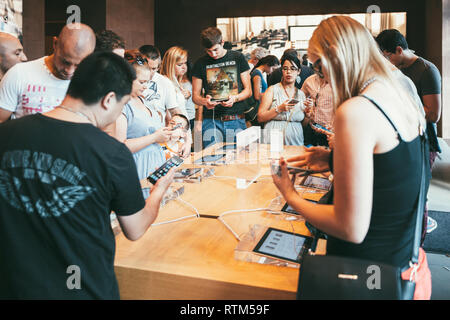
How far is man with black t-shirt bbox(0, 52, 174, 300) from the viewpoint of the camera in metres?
0.96

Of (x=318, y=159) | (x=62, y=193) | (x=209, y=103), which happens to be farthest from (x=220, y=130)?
(x=62, y=193)

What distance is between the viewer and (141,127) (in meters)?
2.32

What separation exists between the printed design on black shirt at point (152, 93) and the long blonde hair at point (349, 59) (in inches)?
79.0

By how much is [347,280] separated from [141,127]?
1722mm

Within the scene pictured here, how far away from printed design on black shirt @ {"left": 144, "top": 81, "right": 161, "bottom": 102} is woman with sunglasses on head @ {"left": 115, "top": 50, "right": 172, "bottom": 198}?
428 mm

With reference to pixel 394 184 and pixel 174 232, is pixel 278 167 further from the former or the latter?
pixel 174 232

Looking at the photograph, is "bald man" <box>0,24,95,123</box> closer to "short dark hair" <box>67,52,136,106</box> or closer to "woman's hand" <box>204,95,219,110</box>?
"short dark hair" <box>67,52,136,106</box>

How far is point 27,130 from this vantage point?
976 mm

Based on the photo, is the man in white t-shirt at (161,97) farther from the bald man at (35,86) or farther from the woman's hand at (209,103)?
the bald man at (35,86)

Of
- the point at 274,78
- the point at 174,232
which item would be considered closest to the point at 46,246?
the point at 174,232

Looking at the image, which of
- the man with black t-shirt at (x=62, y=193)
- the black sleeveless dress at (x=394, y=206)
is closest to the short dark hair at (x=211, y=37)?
the man with black t-shirt at (x=62, y=193)

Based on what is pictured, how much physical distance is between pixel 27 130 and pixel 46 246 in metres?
0.32

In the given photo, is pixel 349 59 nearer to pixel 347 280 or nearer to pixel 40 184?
pixel 347 280

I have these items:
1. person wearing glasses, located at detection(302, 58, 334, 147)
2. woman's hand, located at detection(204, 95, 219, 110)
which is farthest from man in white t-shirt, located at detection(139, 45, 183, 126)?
person wearing glasses, located at detection(302, 58, 334, 147)
